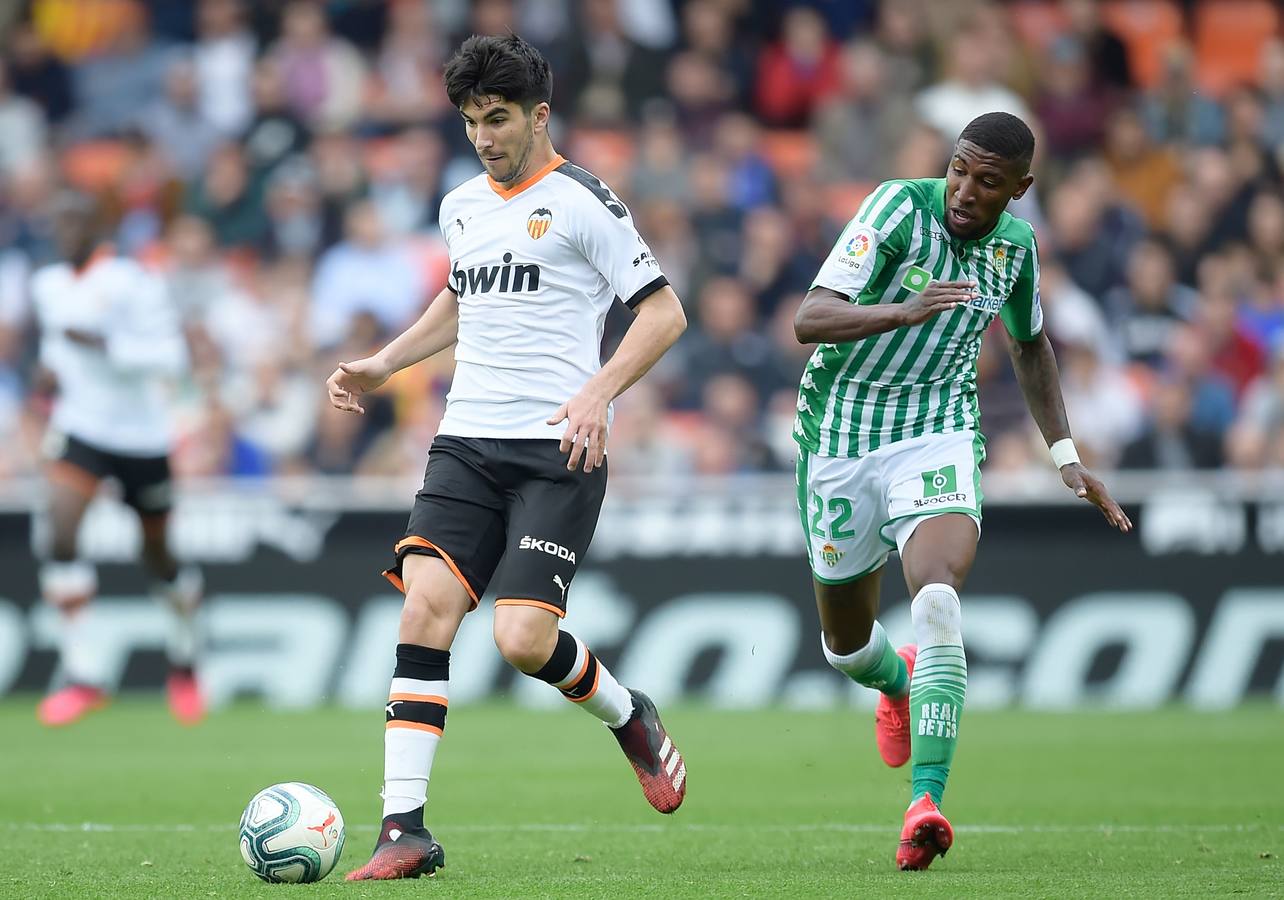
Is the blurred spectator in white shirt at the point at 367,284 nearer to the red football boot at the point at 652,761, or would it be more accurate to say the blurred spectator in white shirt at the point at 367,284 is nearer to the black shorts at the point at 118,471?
Answer: the black shorts at the point at 118,471

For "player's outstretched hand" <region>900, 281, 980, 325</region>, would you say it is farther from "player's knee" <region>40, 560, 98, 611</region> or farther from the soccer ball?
"player's knee" <region>40, 560, 98, 611</region>

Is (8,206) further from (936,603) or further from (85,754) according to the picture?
(936,603)

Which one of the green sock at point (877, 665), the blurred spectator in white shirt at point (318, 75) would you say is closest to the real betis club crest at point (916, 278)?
the green sock at point (877, 665)

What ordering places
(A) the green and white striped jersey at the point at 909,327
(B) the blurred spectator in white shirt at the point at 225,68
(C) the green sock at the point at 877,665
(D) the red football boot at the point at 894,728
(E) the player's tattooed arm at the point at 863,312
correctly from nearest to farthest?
(E) the player's tattooed arm at the point at 863,312 → (A) the green and white striped jersey at the point at 909,327 → (C) the green sock at the point at 877,665 → (D) the red football boot at the point at 894,728 → (B) the blurred spectator in white shirt at the point at 225,68

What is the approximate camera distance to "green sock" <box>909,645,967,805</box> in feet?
20.2

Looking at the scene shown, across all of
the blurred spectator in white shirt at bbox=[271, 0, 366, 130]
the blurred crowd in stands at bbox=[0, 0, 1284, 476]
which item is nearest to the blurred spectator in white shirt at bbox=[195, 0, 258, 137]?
the blurred crowd in stands at bbox=[0, 0, 1284, 476]

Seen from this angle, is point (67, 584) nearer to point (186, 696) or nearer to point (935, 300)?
point (186, 696)

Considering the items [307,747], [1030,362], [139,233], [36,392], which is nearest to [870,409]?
[1030,362]

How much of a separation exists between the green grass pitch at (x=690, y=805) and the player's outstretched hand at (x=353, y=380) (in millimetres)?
1567

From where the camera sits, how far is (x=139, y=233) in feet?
56.3

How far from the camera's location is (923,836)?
596cm

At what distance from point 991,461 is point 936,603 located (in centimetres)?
832

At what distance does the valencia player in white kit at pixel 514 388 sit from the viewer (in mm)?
6113

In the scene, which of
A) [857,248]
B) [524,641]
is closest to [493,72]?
[857,248]
